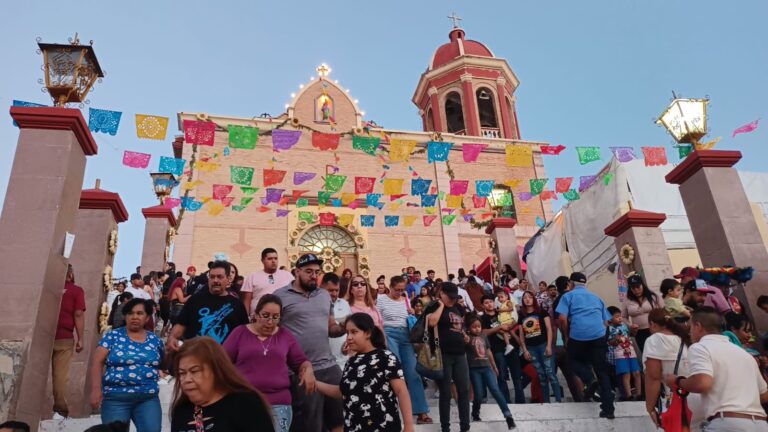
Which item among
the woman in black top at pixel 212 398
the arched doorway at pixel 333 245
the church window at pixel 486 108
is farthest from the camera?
the church window at pixel 486 108

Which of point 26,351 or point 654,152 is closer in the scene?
point 26,351

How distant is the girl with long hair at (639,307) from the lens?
25.4 feet

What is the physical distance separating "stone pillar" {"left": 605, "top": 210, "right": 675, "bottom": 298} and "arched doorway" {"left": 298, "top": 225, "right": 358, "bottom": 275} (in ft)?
37.5

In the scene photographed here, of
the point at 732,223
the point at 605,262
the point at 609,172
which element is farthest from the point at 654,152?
the point at 732,223

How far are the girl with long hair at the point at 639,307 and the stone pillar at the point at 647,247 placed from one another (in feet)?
7.48

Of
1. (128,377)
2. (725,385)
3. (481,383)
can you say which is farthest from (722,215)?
(128,377)

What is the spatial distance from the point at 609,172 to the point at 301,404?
44.3 feet

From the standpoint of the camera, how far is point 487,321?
836 cm

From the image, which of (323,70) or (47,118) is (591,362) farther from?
(323,70)

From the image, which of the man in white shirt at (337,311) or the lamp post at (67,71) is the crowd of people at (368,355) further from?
the lamp post at (67,71)

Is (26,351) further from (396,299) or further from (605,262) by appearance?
(605,262)

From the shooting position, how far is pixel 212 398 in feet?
9.25

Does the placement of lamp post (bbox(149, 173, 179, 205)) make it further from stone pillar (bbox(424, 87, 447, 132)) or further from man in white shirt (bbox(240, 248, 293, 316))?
stone pillar (bbox(424, 87, 447, 132))

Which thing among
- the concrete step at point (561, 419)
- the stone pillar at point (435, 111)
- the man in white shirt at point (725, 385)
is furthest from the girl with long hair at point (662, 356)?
the stone pillar at point (435, 111)
